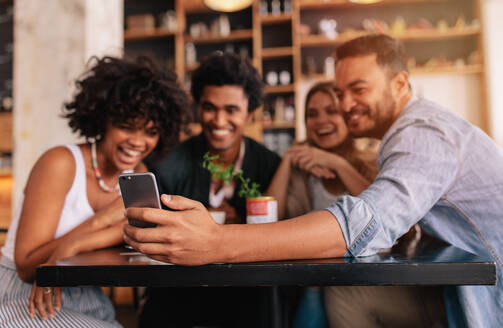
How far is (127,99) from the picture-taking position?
1512mm

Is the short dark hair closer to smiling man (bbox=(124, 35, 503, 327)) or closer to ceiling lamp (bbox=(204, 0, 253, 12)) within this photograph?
smiling man (bbox=(124, 35, 503, 327))

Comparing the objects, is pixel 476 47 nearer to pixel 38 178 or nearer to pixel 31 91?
pixel 31 91

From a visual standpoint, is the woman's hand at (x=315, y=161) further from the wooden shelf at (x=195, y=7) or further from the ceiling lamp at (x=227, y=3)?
the wooden shelf at (x=195, y=7)

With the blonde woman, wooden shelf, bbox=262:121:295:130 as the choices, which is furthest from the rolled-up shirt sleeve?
wooden shelf, bbox=262:121:295:130

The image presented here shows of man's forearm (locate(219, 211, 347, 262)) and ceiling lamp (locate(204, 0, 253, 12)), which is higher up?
ceiling lamp (locate(204, 0, 253, 12))

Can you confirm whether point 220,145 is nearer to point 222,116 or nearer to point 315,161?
point 222,116

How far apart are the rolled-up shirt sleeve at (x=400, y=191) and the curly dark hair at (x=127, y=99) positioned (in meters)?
0.92

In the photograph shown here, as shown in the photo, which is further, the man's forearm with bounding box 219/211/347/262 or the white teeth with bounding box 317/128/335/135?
the white teeth with bounding box 317/128/335/135

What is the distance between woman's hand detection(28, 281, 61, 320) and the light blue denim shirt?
2.49ft

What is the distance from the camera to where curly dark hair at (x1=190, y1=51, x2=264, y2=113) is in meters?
1.94

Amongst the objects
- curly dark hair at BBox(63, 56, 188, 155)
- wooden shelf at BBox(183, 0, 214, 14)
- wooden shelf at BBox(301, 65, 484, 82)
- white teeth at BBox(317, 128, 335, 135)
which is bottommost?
white teeth at BBox(317, 128, 335, 135)

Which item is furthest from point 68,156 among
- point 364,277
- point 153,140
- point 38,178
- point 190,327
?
point 364,277

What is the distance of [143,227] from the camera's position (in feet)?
2.65

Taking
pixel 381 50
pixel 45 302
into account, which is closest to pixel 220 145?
pixel 381 50
